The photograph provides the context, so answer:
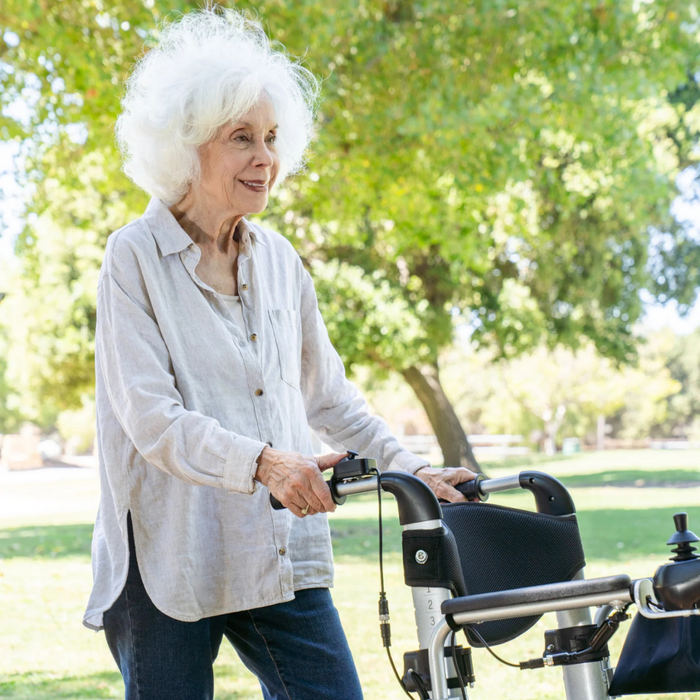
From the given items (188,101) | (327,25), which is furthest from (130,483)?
(327,25)

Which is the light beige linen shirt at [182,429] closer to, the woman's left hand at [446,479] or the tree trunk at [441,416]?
the woman's left hand at [446,479]

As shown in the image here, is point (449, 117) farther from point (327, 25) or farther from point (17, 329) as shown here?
point (17, 329)

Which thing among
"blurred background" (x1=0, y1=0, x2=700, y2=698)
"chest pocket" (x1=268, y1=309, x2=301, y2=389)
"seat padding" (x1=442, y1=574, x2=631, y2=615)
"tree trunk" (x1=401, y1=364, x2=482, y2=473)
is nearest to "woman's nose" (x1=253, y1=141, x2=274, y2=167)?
"chest pocket" (x1=268, y1=309, x2=301, y2=389)

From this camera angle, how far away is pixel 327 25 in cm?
841

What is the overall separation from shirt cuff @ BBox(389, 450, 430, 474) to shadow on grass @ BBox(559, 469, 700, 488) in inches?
686

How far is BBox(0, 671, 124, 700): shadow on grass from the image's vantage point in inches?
207

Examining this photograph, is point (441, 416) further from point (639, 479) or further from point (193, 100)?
point (193, 100)

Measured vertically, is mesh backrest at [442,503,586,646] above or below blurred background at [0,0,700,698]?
below

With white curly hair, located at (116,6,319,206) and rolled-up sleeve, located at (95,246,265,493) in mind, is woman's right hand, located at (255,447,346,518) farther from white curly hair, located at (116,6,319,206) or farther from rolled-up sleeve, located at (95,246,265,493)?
white curly hair, located at (116,6,319,206)

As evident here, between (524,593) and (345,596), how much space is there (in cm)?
643

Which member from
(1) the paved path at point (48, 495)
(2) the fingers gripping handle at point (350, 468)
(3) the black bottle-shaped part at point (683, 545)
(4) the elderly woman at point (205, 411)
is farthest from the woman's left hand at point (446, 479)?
(1) the paved path at point (48, 495)

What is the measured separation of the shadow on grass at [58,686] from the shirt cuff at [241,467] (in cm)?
382

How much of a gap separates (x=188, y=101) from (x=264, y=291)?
0.49m

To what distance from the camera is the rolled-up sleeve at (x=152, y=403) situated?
1908 millimetres
